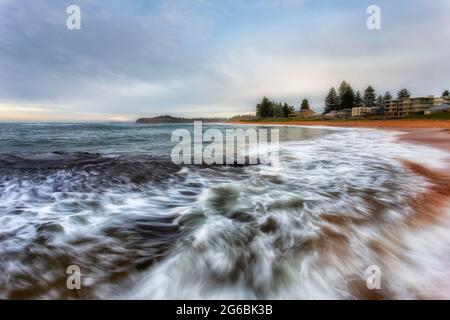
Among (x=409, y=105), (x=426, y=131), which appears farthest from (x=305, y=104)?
(x=426, y=131)

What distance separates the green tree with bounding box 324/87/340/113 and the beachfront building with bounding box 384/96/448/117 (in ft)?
50.4

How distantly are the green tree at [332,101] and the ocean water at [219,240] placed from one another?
8724 centimetres

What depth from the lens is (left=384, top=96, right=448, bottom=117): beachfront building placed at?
74.4 meters

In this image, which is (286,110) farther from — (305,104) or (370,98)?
(370,98)

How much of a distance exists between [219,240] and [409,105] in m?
95.6

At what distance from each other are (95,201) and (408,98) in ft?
324

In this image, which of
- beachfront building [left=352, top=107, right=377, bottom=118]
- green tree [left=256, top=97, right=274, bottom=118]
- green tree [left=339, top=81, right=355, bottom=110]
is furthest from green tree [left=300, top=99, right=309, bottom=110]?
beachfront building [left=352, top=107, right=377, bottom=118]

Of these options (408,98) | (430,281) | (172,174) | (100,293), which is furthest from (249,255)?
(408,98)

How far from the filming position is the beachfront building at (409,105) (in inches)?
2931

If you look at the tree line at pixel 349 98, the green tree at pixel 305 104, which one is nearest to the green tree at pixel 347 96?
the tree line at pixel 349 98

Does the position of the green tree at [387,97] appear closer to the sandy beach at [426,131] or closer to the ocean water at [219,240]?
the sandy beach at [426,131]

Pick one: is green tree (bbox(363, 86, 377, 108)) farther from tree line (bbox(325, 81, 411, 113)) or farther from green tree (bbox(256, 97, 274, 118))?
green tree (bbox(256, 97, 274, 118))

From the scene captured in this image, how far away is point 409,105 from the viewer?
3002 inches

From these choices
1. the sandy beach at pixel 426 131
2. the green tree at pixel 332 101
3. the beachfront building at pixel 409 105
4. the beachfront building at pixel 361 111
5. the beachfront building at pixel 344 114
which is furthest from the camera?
the green tree at pixel 332 101
